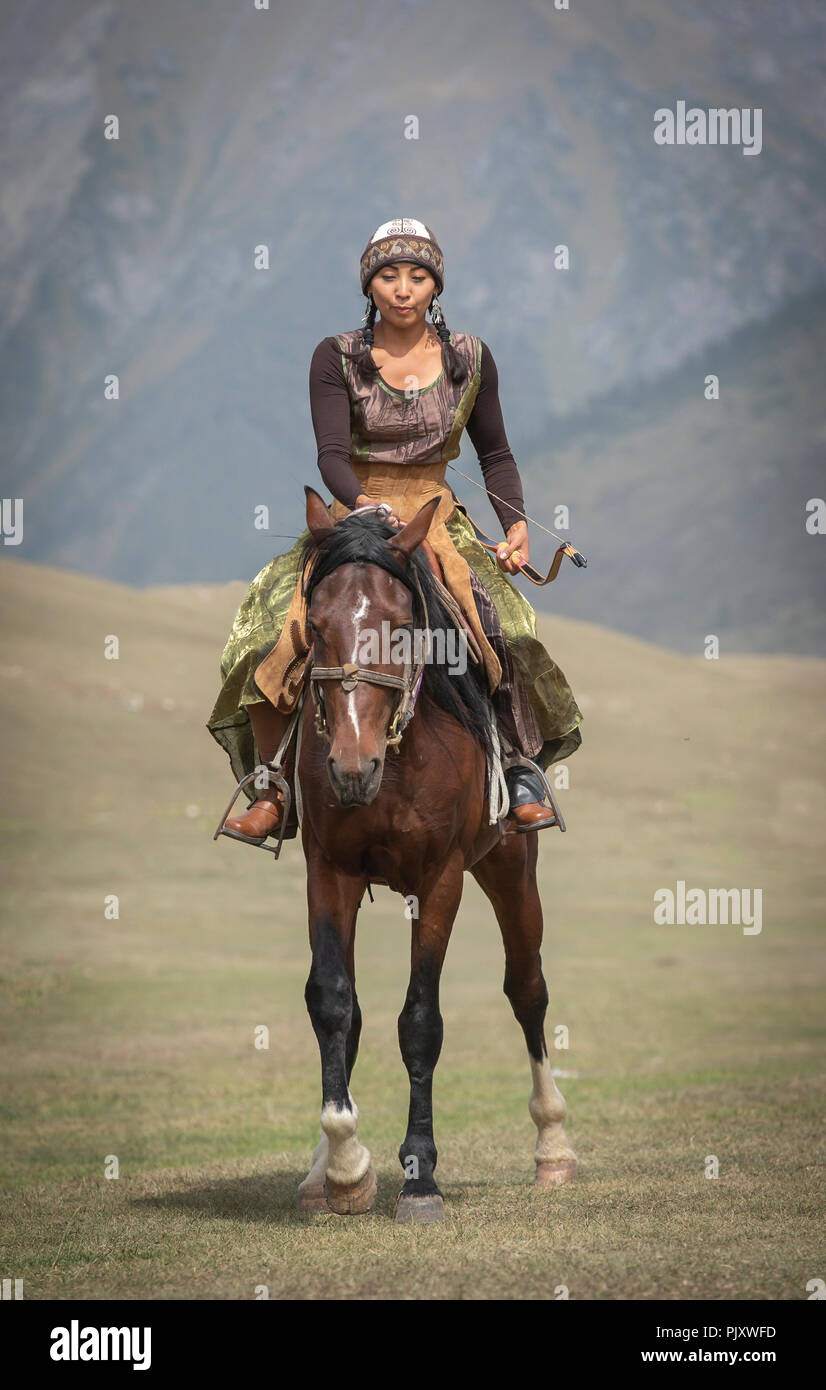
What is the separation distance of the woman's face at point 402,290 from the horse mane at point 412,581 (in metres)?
1.47

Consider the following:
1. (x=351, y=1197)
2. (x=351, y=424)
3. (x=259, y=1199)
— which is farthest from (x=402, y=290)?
(x=259, y=1199)

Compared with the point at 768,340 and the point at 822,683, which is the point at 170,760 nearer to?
the point at 822,683

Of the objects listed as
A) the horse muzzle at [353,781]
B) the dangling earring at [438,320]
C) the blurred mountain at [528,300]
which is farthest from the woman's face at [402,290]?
the blurred mountain at [528,300]

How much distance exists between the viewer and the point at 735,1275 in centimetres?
601

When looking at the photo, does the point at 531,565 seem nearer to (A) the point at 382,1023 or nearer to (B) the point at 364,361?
(B) the point at 364,361

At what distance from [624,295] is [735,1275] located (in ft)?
375

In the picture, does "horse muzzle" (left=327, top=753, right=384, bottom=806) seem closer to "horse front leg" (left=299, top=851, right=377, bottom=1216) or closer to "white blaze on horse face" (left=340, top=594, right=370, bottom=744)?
"white blaze on horse face" (left=340, top=594, right=370, bottom=744)

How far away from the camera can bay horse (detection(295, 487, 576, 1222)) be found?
6.82 metres

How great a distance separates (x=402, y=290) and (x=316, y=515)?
175cm

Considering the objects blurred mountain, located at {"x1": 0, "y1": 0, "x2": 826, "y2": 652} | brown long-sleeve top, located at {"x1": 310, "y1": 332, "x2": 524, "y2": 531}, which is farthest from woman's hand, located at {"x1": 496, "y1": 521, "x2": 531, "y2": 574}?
blurred mountain, located at {"x1": 0, "y1": 0, "x2": 826, "y2": 652}

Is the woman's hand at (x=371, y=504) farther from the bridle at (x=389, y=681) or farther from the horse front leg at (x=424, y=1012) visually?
the horse front leg at (x=424, y=1012)

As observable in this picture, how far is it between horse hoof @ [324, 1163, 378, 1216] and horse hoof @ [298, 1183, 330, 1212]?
1.54 feet

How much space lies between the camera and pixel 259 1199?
8352 millimetres

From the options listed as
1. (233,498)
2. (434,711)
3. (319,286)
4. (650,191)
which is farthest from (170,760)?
(650,191)
